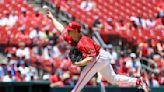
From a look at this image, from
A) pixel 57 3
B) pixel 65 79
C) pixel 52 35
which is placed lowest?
pixel 65 79

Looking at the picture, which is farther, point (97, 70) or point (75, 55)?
point (97, 70)

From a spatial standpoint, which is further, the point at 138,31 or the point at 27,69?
the point at 138,31

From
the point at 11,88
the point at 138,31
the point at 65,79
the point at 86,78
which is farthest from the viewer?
the point at 138,31

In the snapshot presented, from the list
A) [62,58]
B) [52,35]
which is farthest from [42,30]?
[62,58]

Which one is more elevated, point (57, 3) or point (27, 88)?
point (57, 3)

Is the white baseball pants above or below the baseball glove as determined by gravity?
below

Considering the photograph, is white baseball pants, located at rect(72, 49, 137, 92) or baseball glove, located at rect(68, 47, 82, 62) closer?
baseball glove, located at rect(68, 47, 82, 62)

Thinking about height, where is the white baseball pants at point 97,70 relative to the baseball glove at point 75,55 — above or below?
below

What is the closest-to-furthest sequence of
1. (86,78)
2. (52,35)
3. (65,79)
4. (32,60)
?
(86,78) → (65,79) → (32,60) → (52,35)

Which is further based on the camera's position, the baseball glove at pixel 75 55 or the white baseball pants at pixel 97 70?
the white baseball pants at pixel 97 70

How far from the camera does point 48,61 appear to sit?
47.6 ft

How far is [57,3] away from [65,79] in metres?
6.05

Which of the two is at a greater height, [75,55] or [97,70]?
[75,55]

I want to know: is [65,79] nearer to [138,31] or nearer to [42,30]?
[42,30]
